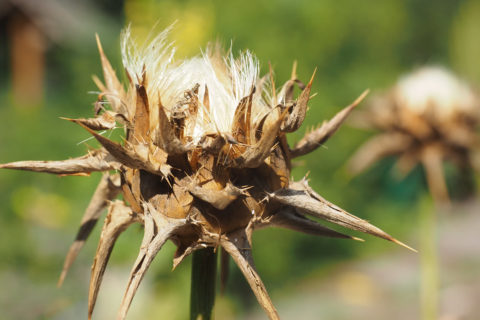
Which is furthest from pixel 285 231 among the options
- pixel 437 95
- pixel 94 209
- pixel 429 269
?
pixel 94 209

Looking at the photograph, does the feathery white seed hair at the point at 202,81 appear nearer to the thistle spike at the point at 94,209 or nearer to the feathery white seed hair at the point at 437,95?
the thistle spike at the point at 94,209

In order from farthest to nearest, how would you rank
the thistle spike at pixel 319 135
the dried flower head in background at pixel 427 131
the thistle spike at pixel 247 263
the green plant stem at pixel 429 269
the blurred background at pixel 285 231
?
the blurred background at pixel 285 231
the dried flower head in background at pixel 427 131
the green plant stem at pixel 429 269
the thistle spike at pixel 319 135
the thistle spike at pixel 247 263

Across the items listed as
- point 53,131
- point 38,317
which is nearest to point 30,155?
point 53,131

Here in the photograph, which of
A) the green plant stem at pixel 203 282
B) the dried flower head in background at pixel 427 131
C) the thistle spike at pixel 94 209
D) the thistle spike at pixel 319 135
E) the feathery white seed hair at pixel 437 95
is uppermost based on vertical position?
the feathery white seed hair at pixel 437 95

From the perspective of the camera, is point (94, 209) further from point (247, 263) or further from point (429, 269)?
point (429, 269)

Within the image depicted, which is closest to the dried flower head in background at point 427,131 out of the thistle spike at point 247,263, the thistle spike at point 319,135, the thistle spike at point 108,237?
the thistle spike at point 319,135

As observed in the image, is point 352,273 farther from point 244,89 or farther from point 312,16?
point 244,89
